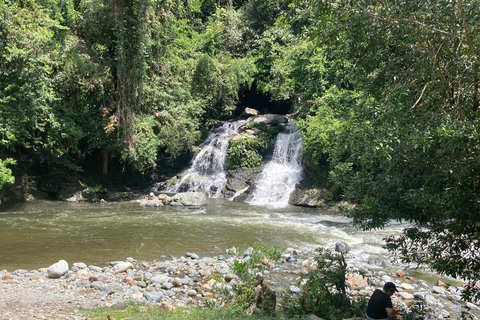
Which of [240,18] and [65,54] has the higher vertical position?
[240,18]

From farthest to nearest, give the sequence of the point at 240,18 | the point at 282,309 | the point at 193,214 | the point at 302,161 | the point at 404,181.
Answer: the point at 240,18 → the point at 302,161 → the point at 193,214 → the point at 282,309 → the point at 404,181

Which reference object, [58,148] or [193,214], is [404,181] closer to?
[193,214]

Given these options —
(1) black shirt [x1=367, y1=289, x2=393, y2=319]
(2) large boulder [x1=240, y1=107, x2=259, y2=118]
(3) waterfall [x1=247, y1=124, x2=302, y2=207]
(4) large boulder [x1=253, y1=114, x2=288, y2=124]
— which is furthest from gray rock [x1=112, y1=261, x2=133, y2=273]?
(2) large boulder [x1=240, y1=107, x2=259, y2=118]

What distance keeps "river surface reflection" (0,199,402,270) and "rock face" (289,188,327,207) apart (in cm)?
141

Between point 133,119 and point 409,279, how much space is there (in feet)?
50.3

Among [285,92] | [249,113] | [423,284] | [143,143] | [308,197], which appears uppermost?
[285,92]

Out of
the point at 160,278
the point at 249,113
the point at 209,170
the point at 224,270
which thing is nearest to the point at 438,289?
the point at 224,270

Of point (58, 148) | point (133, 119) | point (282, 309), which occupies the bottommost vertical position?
point (282, 309)

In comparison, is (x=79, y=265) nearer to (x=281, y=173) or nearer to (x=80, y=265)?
(x=80, y=265)

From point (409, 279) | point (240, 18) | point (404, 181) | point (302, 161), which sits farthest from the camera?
point (240, 18)

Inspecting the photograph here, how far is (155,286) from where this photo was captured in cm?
749

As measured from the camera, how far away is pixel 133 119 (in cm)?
1948

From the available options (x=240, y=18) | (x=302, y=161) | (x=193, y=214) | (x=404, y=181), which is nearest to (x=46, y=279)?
(x=404, y=181)

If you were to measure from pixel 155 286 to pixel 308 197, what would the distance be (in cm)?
1394
